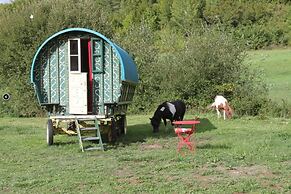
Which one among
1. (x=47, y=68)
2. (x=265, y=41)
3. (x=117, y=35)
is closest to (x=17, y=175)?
(x=47, y=68)

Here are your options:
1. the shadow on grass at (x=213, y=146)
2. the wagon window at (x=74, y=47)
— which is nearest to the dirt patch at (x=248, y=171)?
the shadow on grass at (x=213, y=146)

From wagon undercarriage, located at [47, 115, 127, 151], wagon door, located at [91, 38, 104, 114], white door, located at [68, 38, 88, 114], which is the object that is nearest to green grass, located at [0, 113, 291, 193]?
wagon undercarriage, located at [47, 115, 127, 151]

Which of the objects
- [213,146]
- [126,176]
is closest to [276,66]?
[213,146]

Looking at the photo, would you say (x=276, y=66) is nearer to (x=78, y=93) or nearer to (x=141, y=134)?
(x=141, y=134)

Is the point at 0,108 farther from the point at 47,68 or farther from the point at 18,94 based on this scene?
the point at 47,68

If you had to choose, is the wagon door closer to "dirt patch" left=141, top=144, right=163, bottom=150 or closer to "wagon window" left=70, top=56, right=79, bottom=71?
"wagon window" left=70, top=56, right=79, bottom=71

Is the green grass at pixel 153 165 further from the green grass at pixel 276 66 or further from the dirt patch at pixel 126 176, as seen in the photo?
the green grass at pixel 276 66

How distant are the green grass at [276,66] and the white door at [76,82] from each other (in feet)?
79.3

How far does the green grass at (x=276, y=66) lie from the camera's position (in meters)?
39.7

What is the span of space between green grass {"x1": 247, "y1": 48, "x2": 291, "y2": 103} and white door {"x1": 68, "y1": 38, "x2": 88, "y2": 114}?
24171 mm

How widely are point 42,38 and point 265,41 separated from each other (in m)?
34.2

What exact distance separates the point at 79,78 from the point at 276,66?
37.4 meters

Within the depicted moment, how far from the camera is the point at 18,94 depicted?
92.3 ft

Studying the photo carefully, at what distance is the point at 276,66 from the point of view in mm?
48938
